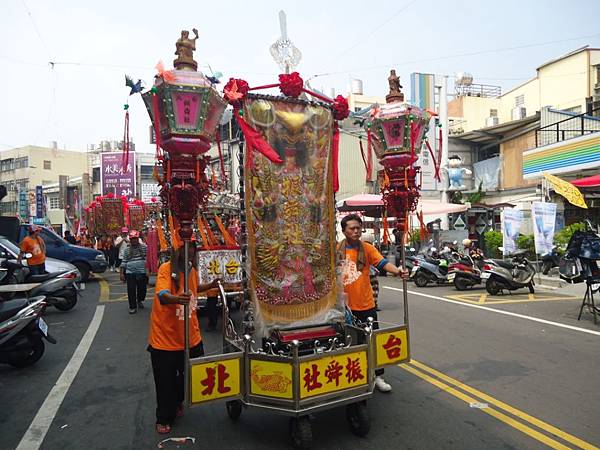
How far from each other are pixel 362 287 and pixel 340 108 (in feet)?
5.97

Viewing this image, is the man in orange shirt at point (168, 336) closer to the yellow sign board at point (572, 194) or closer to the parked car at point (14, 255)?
the parked car at point (14, 255)

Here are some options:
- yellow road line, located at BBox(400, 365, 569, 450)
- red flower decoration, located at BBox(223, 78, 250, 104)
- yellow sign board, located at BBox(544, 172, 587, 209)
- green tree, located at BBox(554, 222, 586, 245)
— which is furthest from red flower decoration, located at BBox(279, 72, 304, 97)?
green tree, located at BBox(554, 222, 586, 245)

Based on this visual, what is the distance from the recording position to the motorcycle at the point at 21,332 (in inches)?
208

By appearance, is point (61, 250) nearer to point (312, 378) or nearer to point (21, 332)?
point (21, 332)

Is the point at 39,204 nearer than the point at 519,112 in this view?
No

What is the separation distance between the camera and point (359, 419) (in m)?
3.68

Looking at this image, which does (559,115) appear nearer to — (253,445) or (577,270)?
(577,270)

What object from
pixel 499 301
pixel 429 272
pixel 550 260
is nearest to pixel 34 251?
pixel 429 272

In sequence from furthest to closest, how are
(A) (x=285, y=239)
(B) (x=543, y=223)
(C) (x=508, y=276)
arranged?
(B) (x=543, y=223) < (C) (x=508, y=276) < (A) (x=285, y=239)

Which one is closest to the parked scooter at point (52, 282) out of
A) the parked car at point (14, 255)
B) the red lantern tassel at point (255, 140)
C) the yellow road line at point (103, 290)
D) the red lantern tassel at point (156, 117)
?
the parked car at point (14, 255)

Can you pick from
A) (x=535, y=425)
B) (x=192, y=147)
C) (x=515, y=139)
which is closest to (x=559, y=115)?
(x=515, y=139)

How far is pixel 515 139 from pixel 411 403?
18.2 metres

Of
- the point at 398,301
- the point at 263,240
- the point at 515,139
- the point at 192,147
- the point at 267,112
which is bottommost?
the point at 398,301

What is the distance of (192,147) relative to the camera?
3670 millimetres
